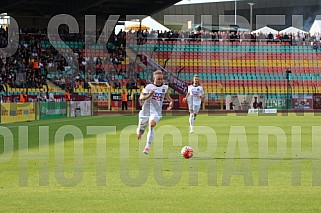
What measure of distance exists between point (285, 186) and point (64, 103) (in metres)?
35.0

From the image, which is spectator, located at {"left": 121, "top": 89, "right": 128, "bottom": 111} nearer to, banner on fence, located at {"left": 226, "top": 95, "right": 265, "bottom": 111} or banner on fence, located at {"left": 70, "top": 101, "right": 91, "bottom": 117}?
banner on fence, located at {"left": 70, "top": 101, "right": 91, "bottom": 117}

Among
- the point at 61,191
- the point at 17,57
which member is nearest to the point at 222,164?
the point at 61,191

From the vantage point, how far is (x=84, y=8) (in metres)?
62.2

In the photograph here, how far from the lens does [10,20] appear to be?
66.2 m

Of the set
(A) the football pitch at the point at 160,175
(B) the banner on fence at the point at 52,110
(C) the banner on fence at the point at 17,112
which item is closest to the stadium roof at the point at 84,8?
(B) the banner on fence at the point at 52,110

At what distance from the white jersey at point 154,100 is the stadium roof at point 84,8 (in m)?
38.5

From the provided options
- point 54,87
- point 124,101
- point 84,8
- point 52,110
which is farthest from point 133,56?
point 52,110

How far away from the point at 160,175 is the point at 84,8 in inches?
1860

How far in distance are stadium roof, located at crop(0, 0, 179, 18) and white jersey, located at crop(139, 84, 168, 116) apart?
38504mm

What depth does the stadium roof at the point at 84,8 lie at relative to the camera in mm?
62547

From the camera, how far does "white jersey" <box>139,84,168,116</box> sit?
21763 mm

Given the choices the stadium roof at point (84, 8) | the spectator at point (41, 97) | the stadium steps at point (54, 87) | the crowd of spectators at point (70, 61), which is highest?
the stadium roof at point (84, 8)

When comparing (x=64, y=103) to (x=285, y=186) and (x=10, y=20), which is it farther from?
(x=285, y=186)

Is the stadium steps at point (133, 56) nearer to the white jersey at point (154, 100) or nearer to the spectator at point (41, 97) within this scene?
the spectator at point (41, 97)
